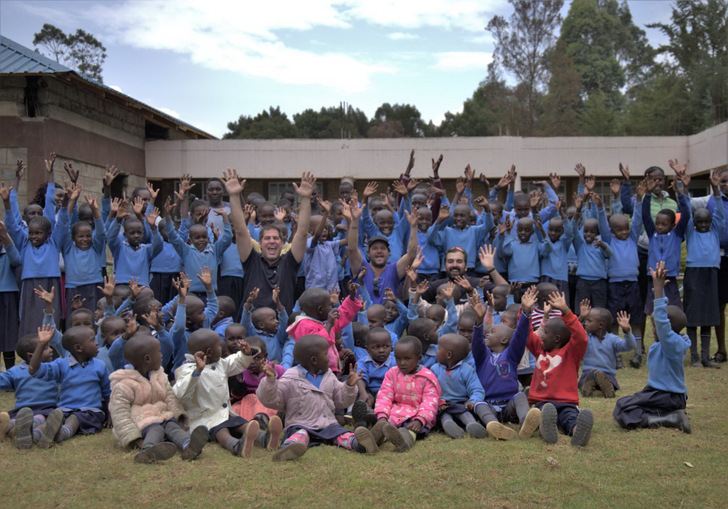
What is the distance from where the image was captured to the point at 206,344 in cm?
475

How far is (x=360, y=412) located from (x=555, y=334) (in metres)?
1.53

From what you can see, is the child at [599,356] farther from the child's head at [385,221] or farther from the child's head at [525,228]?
the child's head at [385,221]

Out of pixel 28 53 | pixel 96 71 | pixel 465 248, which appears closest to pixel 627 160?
pixel 465 248

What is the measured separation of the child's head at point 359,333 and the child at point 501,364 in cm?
116

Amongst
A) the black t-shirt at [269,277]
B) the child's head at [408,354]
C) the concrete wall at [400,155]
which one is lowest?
the child's head at [408,354]

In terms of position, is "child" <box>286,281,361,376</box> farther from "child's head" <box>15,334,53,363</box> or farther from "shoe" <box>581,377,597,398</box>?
"shoe" <box>581,377,597,398</box>

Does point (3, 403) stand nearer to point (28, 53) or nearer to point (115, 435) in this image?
point (115, 435)

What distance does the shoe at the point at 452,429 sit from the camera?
190 inches

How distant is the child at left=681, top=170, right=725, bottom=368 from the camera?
7.36 m

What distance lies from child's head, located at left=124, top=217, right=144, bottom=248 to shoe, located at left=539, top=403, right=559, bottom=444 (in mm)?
4582

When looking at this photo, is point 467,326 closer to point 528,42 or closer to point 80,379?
point 80,379

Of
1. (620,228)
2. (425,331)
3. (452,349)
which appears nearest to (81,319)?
(425,331)

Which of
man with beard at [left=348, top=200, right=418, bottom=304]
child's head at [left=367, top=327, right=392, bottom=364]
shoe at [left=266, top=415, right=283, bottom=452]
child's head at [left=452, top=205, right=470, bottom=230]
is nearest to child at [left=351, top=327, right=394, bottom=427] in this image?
child's head at [left=367, top=327, right=392, bottom=364]

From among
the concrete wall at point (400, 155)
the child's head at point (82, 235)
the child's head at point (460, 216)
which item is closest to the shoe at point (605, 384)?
the child's head at point (460, 216)
